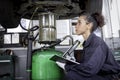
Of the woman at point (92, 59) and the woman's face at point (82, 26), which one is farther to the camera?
the woman's face at point (82, 26)

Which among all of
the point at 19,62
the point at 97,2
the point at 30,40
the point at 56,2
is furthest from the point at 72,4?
the point at 19,62

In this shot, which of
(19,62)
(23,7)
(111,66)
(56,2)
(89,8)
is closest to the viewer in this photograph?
(111,66)

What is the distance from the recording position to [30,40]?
1.85 meters

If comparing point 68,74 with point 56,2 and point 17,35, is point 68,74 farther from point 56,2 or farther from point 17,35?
point 17,35

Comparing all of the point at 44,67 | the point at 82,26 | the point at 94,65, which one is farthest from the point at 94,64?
the point at 44,67

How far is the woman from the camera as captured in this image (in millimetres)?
1418

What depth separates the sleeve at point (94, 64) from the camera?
140cm

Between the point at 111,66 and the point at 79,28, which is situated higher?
the point at 79,28

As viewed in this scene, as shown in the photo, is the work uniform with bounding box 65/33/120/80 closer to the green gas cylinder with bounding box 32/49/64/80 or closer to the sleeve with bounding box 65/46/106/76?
the sleeve with bounding box 65/46/106/76

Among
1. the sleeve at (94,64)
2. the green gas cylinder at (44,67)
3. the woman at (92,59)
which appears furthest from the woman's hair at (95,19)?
the green gas cylinder at (44,67)

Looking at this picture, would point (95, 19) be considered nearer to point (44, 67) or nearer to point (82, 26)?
point (82, 26)

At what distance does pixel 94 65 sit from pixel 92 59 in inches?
1.4

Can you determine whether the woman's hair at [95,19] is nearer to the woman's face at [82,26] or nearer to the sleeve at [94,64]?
the woman's face at [82,26]

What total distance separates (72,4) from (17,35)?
1037mm
